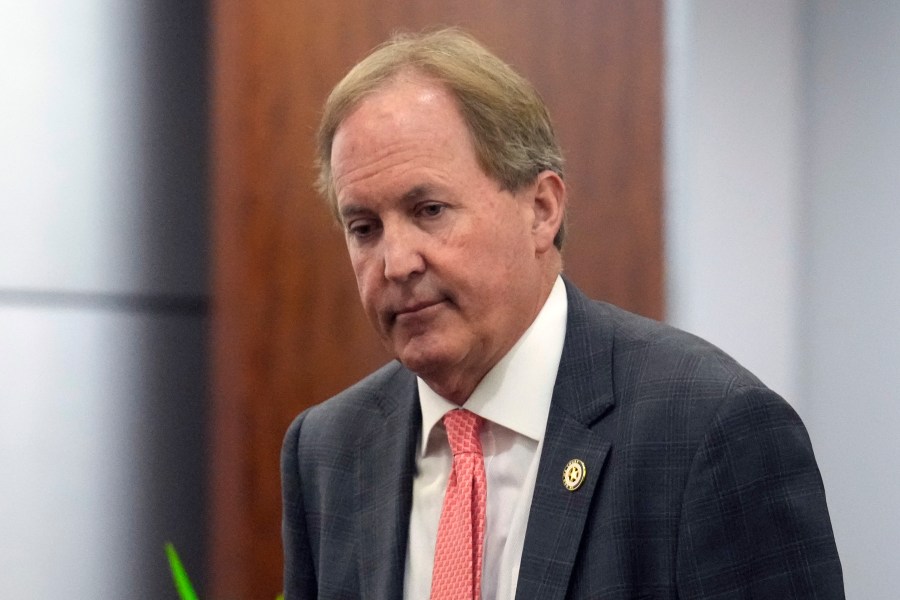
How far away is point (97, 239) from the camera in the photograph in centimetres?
234

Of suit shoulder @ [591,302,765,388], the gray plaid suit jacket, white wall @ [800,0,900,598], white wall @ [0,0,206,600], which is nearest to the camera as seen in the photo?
the gray plaid suit jacket

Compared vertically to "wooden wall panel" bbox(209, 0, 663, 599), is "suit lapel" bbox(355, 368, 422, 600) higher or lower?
lower

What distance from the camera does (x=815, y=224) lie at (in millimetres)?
2842

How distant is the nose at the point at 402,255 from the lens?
4.18ft

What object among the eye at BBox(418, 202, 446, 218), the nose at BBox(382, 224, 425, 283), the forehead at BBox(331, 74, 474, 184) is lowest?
the nose at BBox(382, 224, 425, 283)

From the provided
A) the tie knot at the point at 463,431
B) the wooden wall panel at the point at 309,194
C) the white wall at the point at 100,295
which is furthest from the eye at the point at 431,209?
the white wall at the point at 100,295

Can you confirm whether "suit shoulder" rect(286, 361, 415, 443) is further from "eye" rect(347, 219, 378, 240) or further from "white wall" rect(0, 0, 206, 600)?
"white wall" rect(0, 0, 206, 600)

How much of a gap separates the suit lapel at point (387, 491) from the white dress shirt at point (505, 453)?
0.08ft

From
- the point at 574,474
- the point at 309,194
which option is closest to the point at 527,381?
the point at 574,474

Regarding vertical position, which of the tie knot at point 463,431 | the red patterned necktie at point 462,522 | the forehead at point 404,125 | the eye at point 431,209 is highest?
the forehead at point 404,125

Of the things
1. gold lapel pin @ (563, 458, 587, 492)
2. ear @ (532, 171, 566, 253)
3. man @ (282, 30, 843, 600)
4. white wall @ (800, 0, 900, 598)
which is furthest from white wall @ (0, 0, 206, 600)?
white wall @ (800, 0, 900, 598)

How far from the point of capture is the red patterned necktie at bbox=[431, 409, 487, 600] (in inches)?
50.4

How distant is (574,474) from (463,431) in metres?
0.18

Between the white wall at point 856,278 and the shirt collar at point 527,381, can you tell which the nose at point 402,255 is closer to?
the shirt collar at point 527,381
